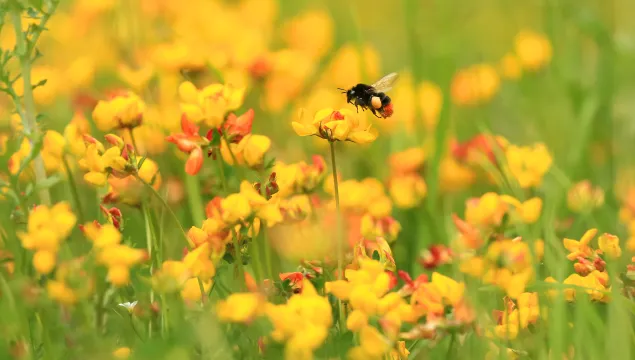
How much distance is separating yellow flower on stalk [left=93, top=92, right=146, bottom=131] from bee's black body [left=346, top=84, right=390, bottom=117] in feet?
1.57

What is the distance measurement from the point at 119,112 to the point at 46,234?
1.18 feet

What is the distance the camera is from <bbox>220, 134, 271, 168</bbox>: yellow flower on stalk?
60.4 inches

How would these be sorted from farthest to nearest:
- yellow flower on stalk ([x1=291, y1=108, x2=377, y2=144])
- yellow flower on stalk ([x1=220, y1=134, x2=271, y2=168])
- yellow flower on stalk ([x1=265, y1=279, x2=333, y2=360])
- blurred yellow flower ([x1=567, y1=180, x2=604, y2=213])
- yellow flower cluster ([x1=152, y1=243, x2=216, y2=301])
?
blurred yellow flower ([x1=567, y1=180, x2=604, y2=213]), yellow flower on stalk ([x1=220, y1=134, x2=271, y2=168]), yellow flower on stalk ([x1=291, y1=108, x2=377, y2=144]), yellow flower cluster ([x1=152, y1=243, x2=216, y2=301]), yellow flower on stalk ([x1=265, y1=279, x2=333, y2=360])

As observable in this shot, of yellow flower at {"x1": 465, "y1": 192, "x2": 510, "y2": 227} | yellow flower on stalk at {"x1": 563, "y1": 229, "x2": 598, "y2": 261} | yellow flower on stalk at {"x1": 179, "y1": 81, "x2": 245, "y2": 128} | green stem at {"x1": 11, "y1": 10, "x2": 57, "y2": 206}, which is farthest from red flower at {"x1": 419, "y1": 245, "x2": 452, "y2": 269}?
green stem at {"x1": 11, "y1": 10, "x2": 57, "y2": 206}

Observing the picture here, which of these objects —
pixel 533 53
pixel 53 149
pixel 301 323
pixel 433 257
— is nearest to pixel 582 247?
pixel 433 257

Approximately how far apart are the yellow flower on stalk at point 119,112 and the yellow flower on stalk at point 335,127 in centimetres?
36

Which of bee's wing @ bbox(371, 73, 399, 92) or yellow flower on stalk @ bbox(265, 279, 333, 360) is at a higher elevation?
bee's wing @ bbox(371, 73, 399, 92)

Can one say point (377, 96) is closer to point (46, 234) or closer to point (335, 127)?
point (335, 127)

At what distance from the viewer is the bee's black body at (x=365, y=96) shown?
1945 mm

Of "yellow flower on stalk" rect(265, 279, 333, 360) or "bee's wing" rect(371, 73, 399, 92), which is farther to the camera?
"bee's wing" rect(371, 73, 399, 92)

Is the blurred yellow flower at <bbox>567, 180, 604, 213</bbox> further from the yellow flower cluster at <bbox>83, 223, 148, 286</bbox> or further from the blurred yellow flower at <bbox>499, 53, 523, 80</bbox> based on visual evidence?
the blurred yellow flower at <bbox>499, 53, 523, 80</bbox>

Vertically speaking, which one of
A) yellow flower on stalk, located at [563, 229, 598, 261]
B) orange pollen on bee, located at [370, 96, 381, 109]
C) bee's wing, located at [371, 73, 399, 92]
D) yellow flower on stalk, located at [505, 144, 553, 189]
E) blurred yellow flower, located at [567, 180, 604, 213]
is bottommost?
yellow flower on stalk, located at [563, 229, 598, 261]

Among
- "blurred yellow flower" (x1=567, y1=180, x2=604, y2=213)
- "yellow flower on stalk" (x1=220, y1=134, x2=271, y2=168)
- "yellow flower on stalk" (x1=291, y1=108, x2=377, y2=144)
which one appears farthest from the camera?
"blurred yellow flower" (x1=567, y1=180, x2=604, y2=213)

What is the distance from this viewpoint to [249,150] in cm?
154
